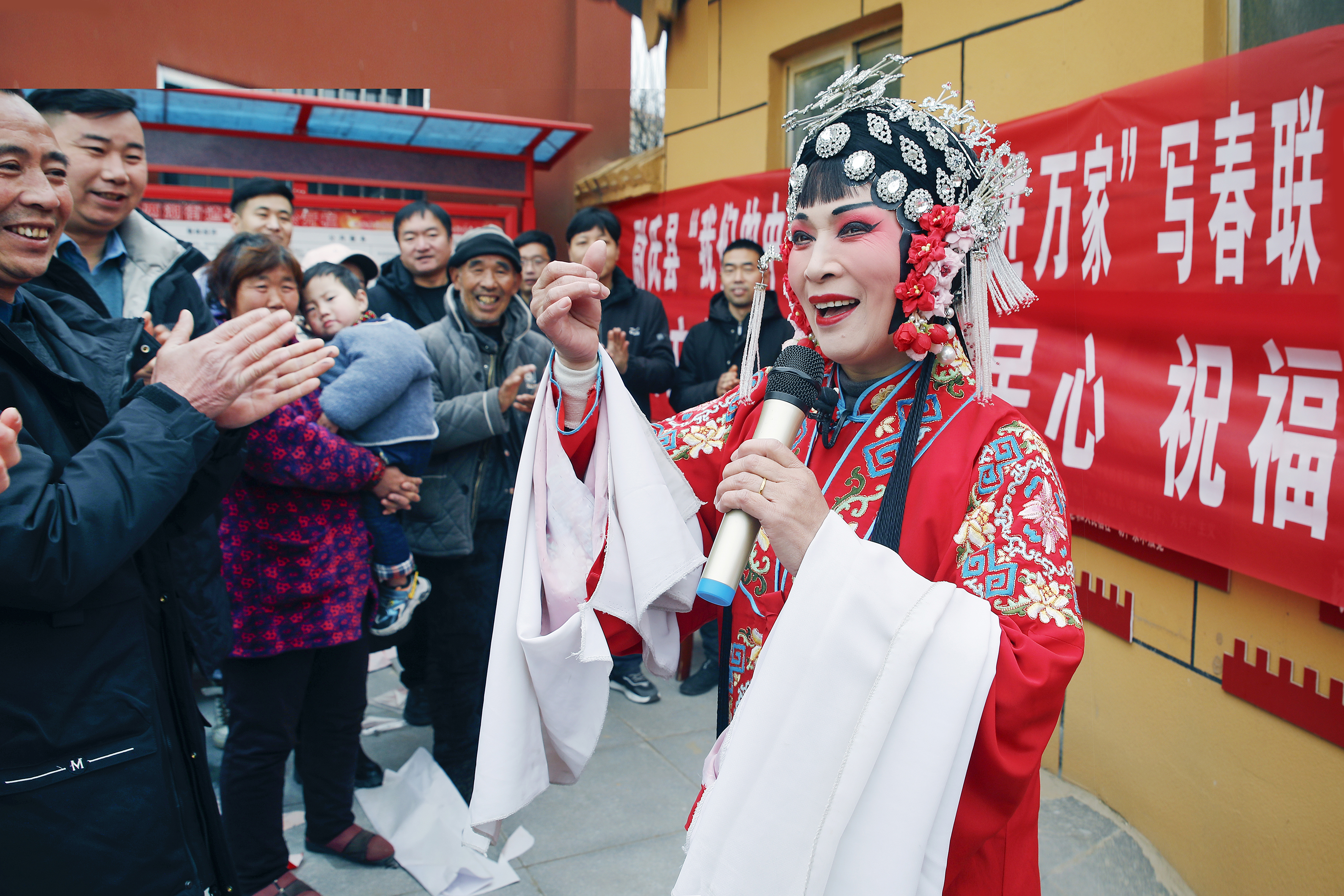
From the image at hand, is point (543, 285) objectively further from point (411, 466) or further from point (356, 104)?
point (356, 104)

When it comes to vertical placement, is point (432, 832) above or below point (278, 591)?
below

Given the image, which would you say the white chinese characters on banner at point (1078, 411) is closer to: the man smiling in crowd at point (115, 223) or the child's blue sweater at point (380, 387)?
the child's blue sweater at point (380, 387)

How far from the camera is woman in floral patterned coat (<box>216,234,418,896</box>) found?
7.73 feet

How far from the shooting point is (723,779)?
1.04m

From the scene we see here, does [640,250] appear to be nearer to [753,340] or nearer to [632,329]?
[632,329]

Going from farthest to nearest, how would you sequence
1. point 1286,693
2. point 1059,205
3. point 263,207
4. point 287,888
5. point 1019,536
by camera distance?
point 263,207 → point 1059,205 → point 287,888 → point 1286,693 → point 1019,536

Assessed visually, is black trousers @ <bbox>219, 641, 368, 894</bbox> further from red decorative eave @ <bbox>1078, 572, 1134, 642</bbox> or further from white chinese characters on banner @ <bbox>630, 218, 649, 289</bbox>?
white chinese characters on banner @ <bbox>630, 218, 649, 289</bbox>

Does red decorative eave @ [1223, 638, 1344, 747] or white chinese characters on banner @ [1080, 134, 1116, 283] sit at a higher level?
white chinese characters on banner @ [1080, 134, 1116, 283]

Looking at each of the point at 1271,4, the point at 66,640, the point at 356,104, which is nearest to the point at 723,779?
the point at 66,640

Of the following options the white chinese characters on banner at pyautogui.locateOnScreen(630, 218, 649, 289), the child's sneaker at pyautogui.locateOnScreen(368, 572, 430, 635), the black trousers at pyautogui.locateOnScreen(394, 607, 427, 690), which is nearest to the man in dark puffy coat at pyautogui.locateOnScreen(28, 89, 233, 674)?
the child's sneaker at pyautogui.locateOnScreen(368, 572, 430, 635)

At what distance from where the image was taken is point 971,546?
118 centimetres

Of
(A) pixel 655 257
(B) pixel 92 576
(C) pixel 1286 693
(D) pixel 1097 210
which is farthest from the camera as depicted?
(A) pixel 655 257

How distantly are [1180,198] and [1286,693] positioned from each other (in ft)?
4.64

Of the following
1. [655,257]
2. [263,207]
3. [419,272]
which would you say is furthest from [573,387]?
[655,257]
